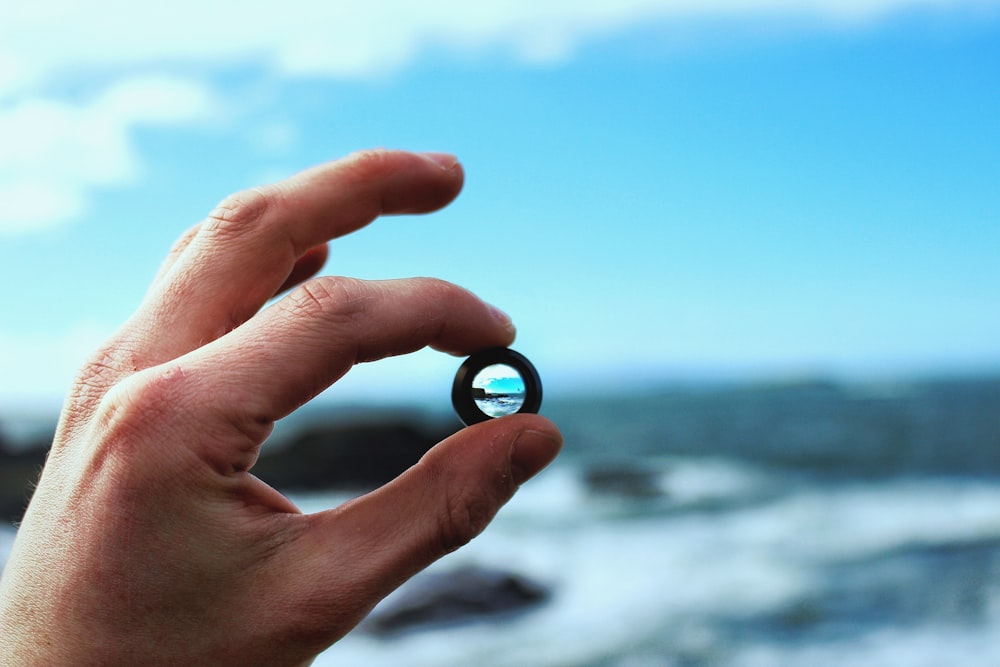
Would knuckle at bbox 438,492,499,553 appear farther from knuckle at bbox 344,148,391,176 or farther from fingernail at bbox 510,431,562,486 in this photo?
knuckle at bbox 344,148,391,176

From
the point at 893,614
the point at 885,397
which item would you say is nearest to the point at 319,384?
the point at 893,614

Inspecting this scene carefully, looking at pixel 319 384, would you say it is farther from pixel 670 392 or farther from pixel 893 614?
pixel 670 392

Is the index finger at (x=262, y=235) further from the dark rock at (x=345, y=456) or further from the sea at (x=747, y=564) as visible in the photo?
the dark rock at (x=345, y=456)

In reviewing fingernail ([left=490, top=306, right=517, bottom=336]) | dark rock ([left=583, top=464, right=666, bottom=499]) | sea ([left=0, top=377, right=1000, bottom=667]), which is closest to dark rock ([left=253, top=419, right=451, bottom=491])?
sea ([left=0, top=377, right=1000, bottom=667])

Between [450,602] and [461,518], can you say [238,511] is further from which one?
[450,602]

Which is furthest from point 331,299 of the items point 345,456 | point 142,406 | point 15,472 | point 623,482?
point 623,482
